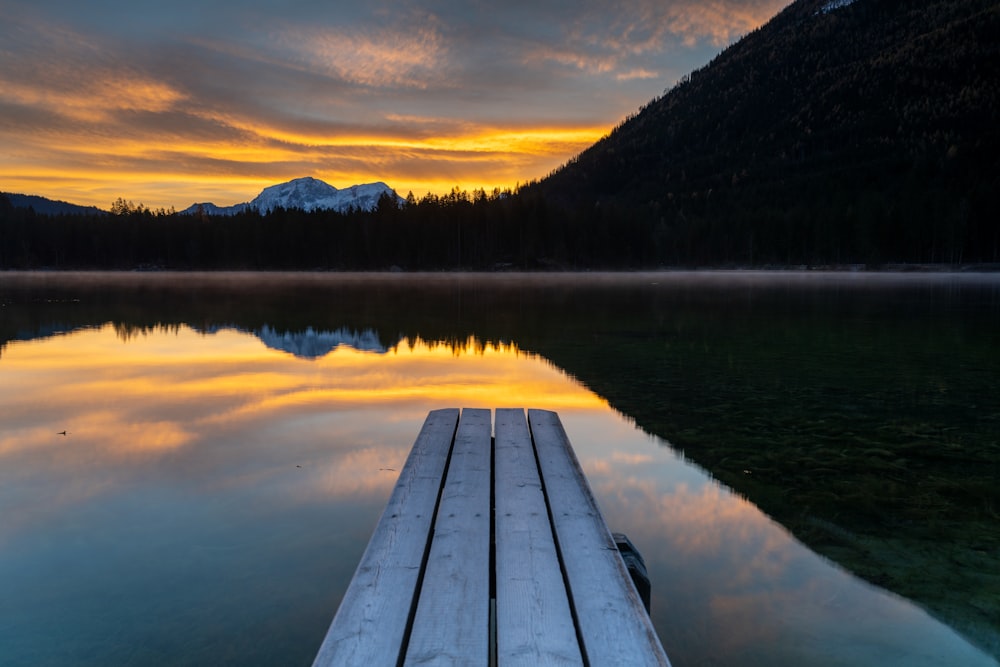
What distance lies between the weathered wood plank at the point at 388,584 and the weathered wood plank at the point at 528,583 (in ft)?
1.48

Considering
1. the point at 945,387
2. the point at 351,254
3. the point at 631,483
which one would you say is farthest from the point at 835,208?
the point at 631,483

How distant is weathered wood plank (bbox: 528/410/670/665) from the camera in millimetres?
2688

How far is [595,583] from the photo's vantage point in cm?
322

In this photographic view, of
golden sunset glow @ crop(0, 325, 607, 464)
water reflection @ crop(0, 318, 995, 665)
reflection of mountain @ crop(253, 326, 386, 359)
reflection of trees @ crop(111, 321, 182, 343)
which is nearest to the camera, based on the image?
water reflection @ crop(0, 318, 995, 665)

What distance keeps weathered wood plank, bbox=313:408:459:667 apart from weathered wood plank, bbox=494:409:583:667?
45cm

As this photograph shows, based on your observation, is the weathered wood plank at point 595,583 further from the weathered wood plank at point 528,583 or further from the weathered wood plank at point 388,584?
the weathered wood plank at point 388,584

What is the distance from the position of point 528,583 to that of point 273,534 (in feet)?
10.3

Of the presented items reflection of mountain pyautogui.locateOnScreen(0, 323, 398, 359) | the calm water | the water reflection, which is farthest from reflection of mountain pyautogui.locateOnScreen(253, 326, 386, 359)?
the water reflection

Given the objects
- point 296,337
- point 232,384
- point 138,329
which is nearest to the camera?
point 232,384

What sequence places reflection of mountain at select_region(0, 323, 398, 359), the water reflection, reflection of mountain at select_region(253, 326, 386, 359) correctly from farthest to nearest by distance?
reflection of mountain at select_region(0, 323, 398, 359), reflection of mountain at select_region(253, 326, 386, 359), the water reflection

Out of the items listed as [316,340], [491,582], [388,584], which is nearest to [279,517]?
[491,582]

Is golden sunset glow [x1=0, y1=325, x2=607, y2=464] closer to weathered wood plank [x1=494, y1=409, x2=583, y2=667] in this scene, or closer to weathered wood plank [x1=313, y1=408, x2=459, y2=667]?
weathered wood plank [x1=313, y1=408, x2=459, y2=667]

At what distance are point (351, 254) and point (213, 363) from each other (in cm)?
10215

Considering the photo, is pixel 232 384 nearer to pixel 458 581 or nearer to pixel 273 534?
pixel 273 534
